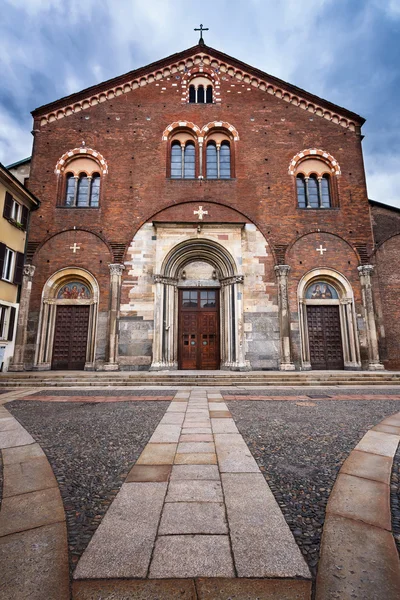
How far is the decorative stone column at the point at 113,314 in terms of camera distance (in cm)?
1307

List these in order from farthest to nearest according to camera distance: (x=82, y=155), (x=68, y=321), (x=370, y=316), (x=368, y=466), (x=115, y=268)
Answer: (x=82, y=155)
(x=68, y=321)
(x=115, y=268)
(x=370, y=316)
(x=368, y=466)

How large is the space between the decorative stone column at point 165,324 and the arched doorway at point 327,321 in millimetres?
6032

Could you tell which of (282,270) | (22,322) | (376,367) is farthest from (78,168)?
(376,367)

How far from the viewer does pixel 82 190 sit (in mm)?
15523

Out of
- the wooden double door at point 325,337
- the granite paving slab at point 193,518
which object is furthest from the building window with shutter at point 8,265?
the wooden double door at point 325,337

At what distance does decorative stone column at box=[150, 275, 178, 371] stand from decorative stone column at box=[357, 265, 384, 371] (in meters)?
8.94

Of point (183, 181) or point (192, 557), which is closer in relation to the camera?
point (192, 557)

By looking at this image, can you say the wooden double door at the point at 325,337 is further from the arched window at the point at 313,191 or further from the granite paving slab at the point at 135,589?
the granite paving slab at the point at 135,589

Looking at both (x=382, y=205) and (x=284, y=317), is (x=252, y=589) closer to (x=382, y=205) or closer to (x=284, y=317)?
(x=284, y=317)

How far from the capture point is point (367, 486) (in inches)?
109

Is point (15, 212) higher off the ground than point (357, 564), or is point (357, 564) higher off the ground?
point (15, 212)

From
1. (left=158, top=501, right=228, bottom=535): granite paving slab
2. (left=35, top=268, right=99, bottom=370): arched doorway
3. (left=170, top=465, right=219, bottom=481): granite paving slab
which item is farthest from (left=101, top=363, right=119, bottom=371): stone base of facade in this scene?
(left=158, top=501, right=228, bottom=535): granite paving slab

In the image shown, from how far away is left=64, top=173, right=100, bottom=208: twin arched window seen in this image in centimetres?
1537

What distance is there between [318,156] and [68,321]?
15.5m
